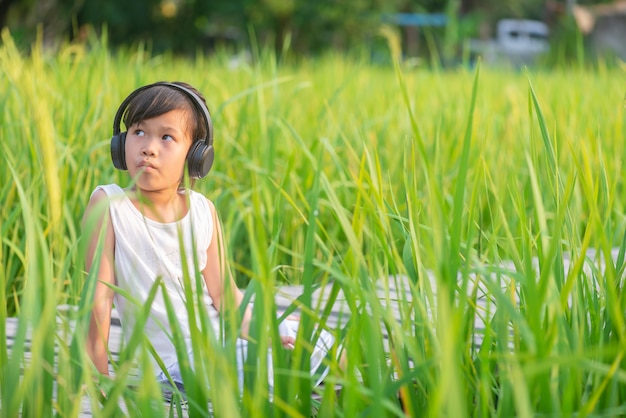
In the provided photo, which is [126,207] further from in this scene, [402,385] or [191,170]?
[402,385]

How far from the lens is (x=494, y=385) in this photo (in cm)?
103

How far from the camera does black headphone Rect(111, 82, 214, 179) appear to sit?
3.64 feet

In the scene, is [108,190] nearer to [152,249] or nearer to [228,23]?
[152,249]

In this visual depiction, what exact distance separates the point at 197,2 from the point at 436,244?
9301 mm

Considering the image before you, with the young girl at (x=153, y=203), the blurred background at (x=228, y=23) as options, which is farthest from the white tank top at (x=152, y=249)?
the blurred background at (x=228, y=23)

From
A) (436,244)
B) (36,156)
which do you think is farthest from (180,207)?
(36,156)

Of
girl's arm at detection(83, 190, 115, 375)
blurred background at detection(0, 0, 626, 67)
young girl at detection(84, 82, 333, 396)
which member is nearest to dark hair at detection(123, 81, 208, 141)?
young girl at detection(84, 82, 333, 396)

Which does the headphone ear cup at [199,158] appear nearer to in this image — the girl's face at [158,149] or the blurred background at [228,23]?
the girl's face at [158,149]

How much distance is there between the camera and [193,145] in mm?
1131

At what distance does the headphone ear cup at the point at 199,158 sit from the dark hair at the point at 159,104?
0.06ft

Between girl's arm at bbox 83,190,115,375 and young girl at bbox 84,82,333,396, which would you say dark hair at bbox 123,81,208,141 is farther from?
girl's arm at bbox 83,190,115,375

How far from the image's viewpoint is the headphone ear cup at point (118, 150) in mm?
1108

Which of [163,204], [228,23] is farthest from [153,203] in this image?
[228,23]

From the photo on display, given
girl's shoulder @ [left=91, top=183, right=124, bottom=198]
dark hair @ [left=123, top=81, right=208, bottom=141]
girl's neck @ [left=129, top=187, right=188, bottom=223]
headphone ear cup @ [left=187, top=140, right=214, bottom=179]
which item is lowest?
girl's neck @ [left=129, top=187, right=188, bottom=223]
